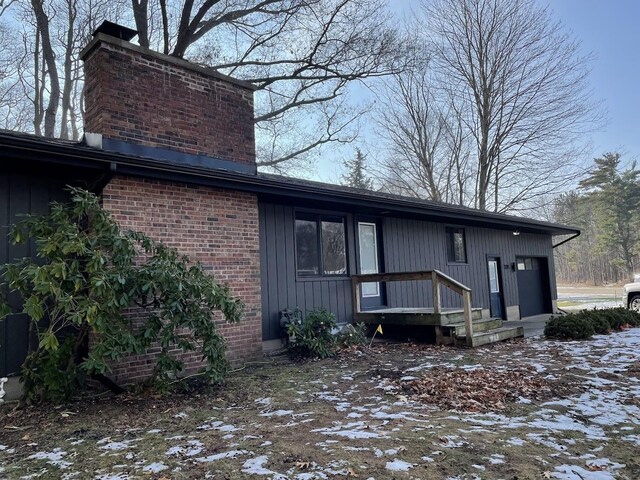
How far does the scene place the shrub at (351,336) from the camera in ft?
25.9

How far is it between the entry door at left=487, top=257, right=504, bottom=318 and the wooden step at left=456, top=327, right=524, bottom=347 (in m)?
4.72

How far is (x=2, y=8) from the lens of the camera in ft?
47.0

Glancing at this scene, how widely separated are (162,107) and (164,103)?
0.09m

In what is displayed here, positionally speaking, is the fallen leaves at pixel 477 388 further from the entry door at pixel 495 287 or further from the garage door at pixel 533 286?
the garage door at pixel 533 286

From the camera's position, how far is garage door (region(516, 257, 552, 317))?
14.8 meters

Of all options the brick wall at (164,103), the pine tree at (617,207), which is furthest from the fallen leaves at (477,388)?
the pine tree at (617,207)

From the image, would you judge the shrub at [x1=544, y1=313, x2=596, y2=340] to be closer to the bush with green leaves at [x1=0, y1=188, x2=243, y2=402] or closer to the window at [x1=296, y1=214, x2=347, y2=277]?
the window at [x1=296, y1=214, x2=347, y2=277]

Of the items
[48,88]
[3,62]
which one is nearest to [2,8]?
[3,62]

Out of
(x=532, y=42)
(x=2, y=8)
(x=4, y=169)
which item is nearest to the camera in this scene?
(x=4, y=169)

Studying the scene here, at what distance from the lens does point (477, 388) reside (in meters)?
4.83

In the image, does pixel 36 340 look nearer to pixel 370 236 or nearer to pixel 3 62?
pixel 370 236

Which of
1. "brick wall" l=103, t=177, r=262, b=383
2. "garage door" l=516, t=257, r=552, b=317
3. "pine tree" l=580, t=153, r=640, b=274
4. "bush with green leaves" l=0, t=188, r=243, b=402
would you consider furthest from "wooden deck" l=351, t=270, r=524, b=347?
"pine tree" l=580, t=153, r=640, b=274

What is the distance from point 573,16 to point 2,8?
70.3 feet

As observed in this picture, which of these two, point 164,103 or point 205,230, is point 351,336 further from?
point 164,103
